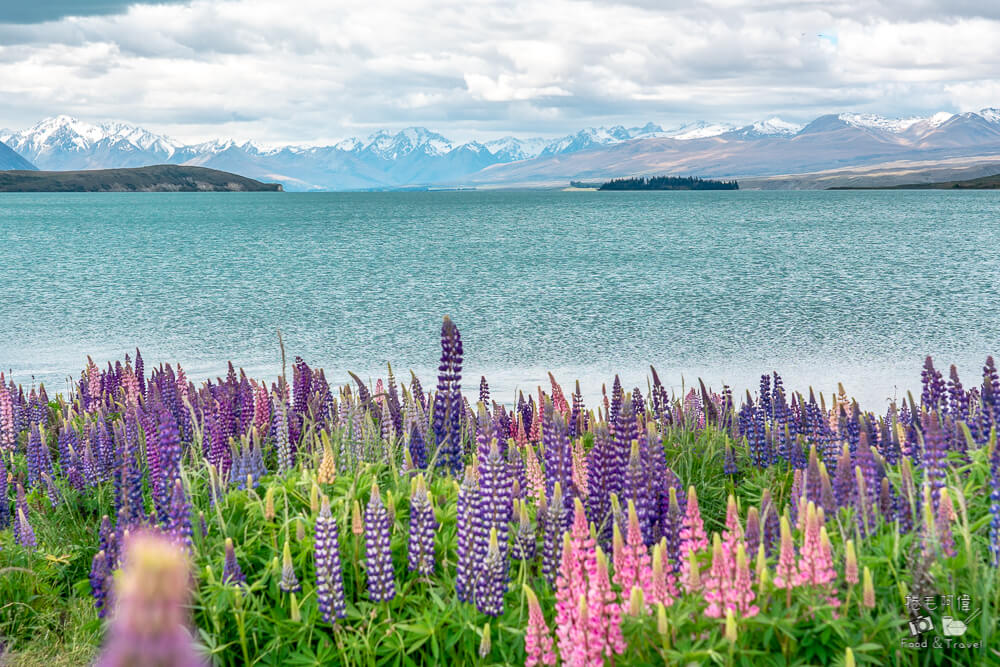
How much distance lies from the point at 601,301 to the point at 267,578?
39.3 m

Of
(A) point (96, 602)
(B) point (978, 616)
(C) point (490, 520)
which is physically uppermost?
(C) point (490, 520)

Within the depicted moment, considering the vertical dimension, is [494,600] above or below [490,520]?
below

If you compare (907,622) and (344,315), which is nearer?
(907,622)

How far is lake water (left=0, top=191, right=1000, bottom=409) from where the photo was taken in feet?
92.1

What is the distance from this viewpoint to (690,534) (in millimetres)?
5207

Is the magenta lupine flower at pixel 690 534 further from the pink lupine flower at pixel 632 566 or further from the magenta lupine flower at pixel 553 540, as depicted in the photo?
the magenta lupine flower at pixel 553 540

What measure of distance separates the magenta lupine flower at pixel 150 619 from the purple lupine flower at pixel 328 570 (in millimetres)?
4729

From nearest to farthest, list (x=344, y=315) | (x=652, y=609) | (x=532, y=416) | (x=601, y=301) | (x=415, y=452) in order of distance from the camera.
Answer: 1. (x=652, y=609)
2. (x=415, y=452)
3. (x=532, y=416)
4. (x=344, y=315)
5. (x=601, y=301)

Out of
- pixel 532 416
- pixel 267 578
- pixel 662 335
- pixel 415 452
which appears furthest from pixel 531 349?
pixel 267 578

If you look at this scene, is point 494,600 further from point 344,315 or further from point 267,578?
point 344,315

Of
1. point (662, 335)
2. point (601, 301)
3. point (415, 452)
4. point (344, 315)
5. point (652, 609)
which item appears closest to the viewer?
point (652, 609)

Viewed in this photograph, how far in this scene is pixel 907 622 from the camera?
518 centimetres

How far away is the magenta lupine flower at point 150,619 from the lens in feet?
2.98

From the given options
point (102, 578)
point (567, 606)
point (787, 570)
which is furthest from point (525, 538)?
point (102, 578)
